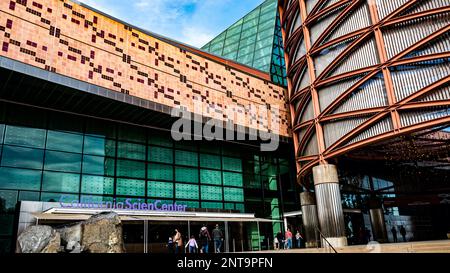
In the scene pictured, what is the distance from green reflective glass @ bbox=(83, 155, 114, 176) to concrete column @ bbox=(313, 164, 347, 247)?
13.9 meters

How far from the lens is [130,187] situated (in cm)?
2412

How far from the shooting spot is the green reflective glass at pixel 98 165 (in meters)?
22.7

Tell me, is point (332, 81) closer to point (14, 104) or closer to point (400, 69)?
point (400, 69)

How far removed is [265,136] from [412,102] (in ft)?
41.1

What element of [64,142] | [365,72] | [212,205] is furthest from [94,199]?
[365,72]

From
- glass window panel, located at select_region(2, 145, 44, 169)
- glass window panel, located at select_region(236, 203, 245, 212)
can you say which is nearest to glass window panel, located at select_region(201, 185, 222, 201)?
glass window panel, located at select_region(236, 203, 245, 212)

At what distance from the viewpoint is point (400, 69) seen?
19891 mm

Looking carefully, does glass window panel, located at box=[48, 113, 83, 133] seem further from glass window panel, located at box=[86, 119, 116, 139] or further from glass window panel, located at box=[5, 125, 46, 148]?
glass window panel, located at box=[5, 125, 46, 148]

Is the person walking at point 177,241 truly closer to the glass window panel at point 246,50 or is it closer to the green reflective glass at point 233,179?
the green reflective glass at point 233,179

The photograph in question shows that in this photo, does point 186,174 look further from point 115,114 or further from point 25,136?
point 25,136

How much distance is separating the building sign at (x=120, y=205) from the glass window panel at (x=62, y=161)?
178cm

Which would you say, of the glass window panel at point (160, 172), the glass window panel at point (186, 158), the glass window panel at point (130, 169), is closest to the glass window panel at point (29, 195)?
the glass window panel at point (130, 169)

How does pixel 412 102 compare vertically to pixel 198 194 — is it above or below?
above

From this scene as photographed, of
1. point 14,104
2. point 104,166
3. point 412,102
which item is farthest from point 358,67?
point 14,104
